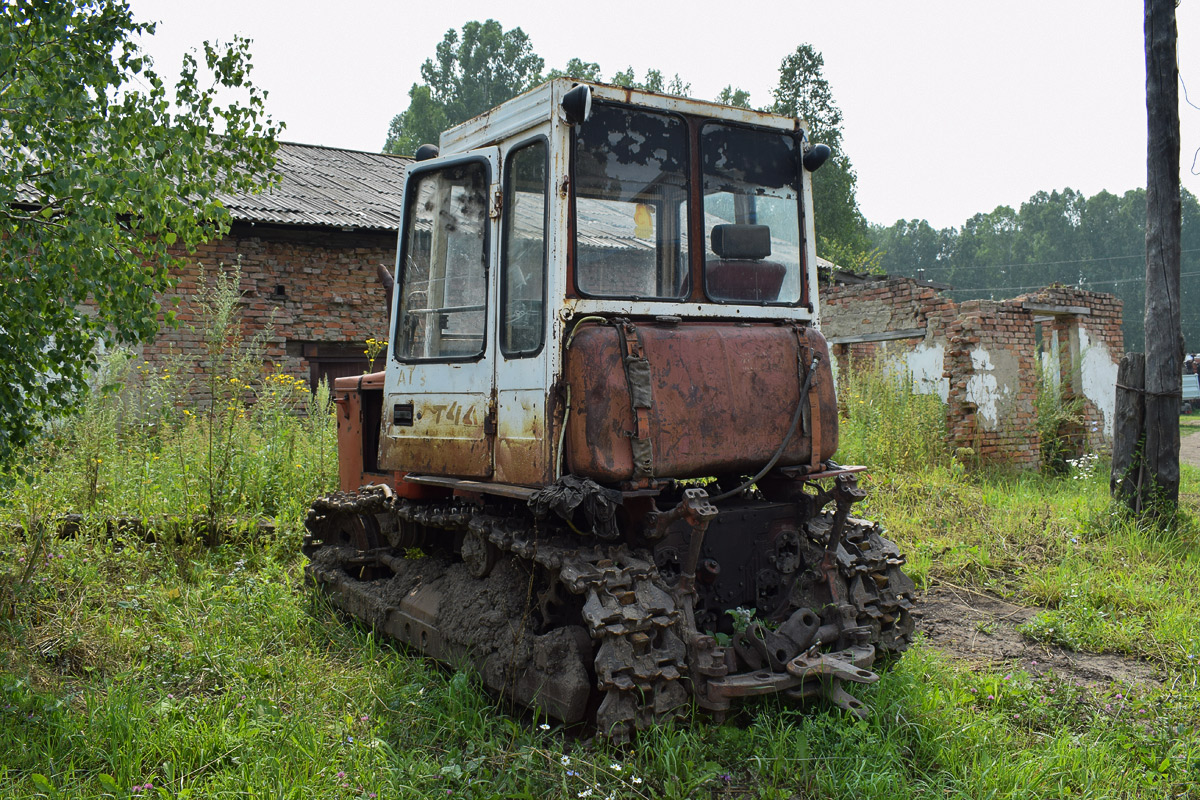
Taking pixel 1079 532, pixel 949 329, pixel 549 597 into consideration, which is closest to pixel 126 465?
pixel 549 597

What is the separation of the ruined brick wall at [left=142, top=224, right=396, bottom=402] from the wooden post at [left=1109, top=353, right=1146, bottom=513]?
9204 mm

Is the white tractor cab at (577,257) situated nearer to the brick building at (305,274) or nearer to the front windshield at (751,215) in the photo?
the front windshield at (751,215)

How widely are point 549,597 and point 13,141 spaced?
3.32 meters

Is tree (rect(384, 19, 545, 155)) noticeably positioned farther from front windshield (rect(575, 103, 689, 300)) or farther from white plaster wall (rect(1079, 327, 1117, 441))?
front windshield (rect(575, 103, 689, 300))

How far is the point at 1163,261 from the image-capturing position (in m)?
7.66

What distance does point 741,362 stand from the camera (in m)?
4.14

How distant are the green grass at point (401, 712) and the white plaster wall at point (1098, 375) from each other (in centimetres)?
641

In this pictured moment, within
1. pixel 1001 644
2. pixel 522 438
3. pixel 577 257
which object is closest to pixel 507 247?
pixel 577 257

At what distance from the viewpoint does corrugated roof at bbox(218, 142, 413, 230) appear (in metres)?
12.6

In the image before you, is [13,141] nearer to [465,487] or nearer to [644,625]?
[465,487]

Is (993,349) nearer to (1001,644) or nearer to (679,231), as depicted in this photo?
(1001,644)

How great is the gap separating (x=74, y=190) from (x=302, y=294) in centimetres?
924

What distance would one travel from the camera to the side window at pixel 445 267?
4.45m

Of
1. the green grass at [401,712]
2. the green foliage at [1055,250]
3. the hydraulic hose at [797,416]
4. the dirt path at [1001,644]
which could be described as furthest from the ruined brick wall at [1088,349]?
the green foliage at [1055,250]
